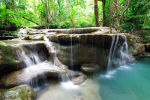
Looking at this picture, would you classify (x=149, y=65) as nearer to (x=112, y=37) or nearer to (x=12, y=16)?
(x=112, y=37)

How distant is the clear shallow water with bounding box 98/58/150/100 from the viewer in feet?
8.32

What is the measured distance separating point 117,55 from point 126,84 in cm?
201

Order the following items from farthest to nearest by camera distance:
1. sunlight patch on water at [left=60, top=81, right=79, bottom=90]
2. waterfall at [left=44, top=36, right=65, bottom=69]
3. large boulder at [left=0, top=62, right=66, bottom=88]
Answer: waterfall at [left=44, top=36, right=65, bottom=69], sunlight patch on water at [left=60, top=81, right=79, bottom=90], large boulder at [left=0, top=62, right=66, bottom=88]

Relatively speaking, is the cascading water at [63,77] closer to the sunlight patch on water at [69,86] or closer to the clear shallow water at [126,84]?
the sunlight patch on water at [69,86]

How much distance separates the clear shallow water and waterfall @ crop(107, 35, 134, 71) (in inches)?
14.7

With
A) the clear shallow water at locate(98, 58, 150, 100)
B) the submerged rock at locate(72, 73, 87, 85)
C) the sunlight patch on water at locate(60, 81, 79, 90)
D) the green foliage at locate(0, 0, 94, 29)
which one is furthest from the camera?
the green foliage at locate(0, 0, 94, 29)

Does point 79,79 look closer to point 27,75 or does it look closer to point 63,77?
point 63,77

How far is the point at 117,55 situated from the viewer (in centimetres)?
477

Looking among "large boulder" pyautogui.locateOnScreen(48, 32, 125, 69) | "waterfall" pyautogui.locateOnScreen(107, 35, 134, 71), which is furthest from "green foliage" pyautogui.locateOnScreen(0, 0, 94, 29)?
"waterfall" pyautogui.locateOnScreen(107, 35, 134, 71)

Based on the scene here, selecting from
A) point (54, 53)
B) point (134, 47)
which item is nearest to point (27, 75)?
point (54, 53)

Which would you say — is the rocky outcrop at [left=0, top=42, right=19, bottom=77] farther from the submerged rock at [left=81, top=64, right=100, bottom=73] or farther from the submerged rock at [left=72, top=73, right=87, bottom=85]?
A: the submerged rock at [left=81, top=64, right=100, bottom=73]

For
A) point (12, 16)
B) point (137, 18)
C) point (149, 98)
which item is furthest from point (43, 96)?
point (137, 18)

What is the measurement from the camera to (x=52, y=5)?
826 centimetres

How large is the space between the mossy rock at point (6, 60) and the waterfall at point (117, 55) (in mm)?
4086
